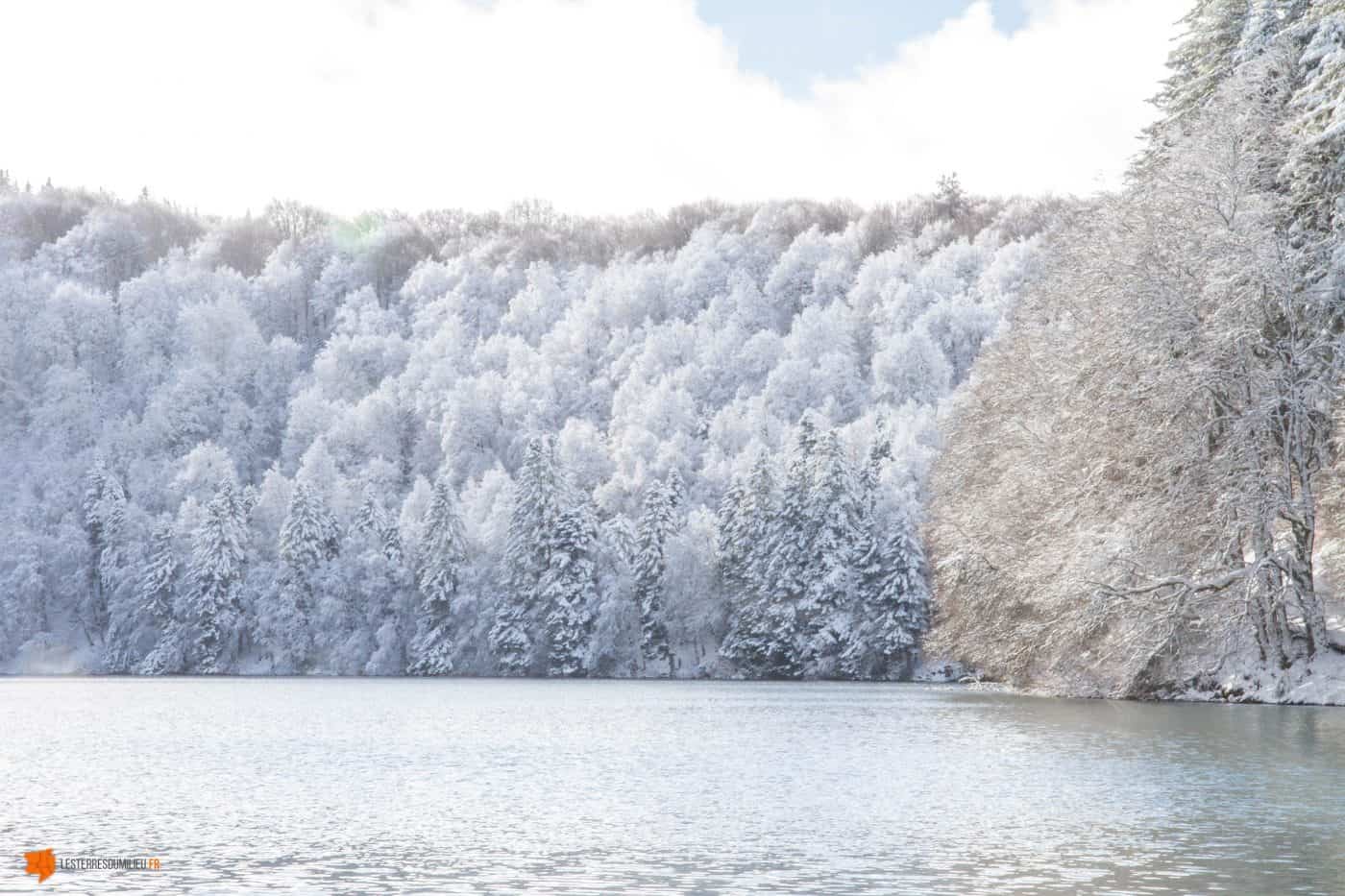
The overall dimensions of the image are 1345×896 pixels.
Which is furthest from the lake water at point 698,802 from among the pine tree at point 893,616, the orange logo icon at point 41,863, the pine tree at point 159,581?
the pine tree at point 159,581

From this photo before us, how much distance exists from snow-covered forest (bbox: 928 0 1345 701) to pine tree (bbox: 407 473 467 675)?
54155 mm

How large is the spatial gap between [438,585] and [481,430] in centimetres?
4059

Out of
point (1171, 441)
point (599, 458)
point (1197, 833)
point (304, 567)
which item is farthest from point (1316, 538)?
point (599, 458)

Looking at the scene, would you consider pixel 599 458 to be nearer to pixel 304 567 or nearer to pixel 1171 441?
pixel 304 567

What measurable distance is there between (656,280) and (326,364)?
32077 mm

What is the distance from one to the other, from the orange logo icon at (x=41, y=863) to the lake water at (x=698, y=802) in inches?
6.8

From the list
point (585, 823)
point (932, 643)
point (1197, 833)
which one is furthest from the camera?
point (932, 643)

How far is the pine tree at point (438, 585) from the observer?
9375cm

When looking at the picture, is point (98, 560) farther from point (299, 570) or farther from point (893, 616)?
point (893, 616)

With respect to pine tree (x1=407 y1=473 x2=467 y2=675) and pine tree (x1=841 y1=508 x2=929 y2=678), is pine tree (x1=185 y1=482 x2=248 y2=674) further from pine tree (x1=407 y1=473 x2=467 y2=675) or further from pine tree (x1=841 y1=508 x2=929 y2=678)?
pine tree (x1=841 y1=508 x2=929 y2=678)

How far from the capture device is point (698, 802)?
2289 cm

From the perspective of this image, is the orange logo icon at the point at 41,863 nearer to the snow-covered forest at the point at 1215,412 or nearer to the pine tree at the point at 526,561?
the snow-covered forest at the point at 1215,412

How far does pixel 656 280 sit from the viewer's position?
15575cm

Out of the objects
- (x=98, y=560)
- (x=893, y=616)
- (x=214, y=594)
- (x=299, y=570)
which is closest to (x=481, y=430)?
(x=98, y=560)
